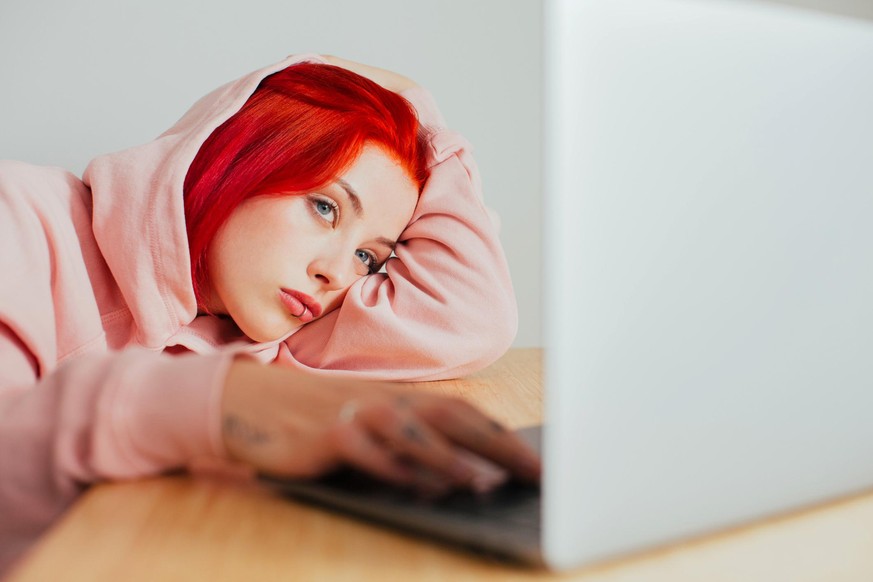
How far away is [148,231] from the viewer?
3.01ft

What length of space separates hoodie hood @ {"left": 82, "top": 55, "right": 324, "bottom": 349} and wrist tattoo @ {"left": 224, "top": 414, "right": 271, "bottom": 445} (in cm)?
56

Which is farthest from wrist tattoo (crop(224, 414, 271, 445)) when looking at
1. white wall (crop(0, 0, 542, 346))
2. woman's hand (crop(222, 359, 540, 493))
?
white wall (crop(0, 0, 542, 346))

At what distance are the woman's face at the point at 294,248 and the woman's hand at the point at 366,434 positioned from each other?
57cm

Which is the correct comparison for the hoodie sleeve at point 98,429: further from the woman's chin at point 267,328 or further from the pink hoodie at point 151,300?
the woman's chin at point 267,328

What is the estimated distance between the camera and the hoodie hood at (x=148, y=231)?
92 cm

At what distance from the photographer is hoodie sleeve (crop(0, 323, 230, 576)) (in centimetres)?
40

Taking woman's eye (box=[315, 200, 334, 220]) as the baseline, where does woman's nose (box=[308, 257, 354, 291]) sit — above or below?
below

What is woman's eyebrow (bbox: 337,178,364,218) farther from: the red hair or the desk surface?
the desk surface

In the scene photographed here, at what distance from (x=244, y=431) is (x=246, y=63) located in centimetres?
122

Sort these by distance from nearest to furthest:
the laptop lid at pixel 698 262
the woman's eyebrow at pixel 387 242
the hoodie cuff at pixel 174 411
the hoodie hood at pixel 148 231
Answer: the laptop lid at pixel 698 262 → the hoodie cuff at pixel 174 411 → the hoodie hood at pixel 148 231 → the woman's eyebrow at pixel 387 242

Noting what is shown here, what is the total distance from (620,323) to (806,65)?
0.48 ft

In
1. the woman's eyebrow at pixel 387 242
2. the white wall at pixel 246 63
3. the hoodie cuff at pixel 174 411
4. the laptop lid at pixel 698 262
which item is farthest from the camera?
the white wall at pixel 246 63

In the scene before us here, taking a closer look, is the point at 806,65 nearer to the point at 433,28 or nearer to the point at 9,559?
the point at 9,559

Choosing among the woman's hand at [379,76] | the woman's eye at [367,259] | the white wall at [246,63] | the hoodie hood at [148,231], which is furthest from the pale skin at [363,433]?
the white wall at [246,63]
